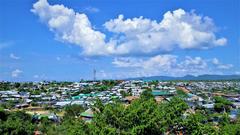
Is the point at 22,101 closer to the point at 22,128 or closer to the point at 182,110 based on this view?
the point at 22,128

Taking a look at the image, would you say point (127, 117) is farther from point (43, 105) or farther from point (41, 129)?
point (43, 105)

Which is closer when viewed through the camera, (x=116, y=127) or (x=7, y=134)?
(x=116, y=127)

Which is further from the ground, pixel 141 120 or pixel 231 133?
pixel 141 120

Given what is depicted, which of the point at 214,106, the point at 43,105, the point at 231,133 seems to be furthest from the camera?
the point at 43,105

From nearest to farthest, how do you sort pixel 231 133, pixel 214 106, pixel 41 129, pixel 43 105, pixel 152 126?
pixel 152 126 < pixel 231 133 < pixel 41 129 < pixel 214 106 < pixel 43 105

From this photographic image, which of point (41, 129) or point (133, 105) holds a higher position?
point (133, 105)

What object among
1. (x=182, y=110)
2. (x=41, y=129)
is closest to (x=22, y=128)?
(x=41, y=129)

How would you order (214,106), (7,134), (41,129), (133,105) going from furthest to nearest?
(214,106) → (41,129) → (7,134) → (133,105)

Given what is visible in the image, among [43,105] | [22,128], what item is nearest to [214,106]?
[43,105]

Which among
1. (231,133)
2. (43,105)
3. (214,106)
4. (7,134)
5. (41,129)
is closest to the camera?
(231,133)
